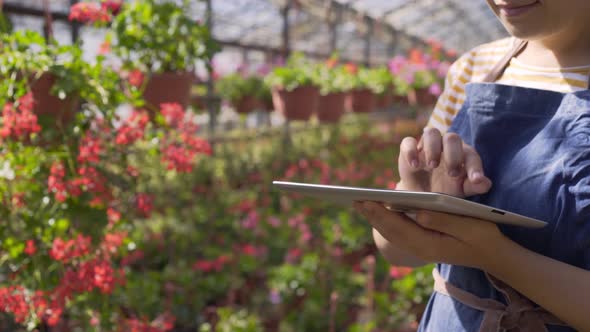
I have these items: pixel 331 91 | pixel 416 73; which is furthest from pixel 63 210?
pixel 416 73

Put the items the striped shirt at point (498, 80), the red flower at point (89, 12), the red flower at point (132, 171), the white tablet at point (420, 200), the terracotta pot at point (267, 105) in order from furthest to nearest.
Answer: the terracotta pot at point (267, 105) → the red flower at point (89, 12) → the red flower at point (132, 171) → the striped shirt at point (498, 80) → the white tablet at point (420, 200)

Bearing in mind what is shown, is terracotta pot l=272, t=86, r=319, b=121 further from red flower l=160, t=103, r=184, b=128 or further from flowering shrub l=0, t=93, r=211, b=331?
flowering shrub l=0, t=93, r=211, b=331

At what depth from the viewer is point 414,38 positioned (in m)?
14.2

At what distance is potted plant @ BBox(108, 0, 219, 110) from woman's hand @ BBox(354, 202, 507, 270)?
50.7 inches

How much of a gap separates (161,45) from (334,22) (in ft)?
16.8

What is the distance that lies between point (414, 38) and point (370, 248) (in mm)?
11768

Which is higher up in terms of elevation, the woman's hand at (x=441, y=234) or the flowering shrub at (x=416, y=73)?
the flowering shrub at (x=416, y=73)

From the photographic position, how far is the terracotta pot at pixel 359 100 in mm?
4641

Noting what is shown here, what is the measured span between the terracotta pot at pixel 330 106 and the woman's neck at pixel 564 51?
3253mm

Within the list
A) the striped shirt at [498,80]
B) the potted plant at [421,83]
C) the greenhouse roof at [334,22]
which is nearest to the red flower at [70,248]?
the striped shirt at [498,80]

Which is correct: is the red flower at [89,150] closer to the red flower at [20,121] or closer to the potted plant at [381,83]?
the red flower at [20,121]

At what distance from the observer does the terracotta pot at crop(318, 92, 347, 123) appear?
→ 4.07 meters

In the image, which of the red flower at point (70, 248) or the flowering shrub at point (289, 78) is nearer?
the red flower at point (70, 248)

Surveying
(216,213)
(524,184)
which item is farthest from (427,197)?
(216,213)
